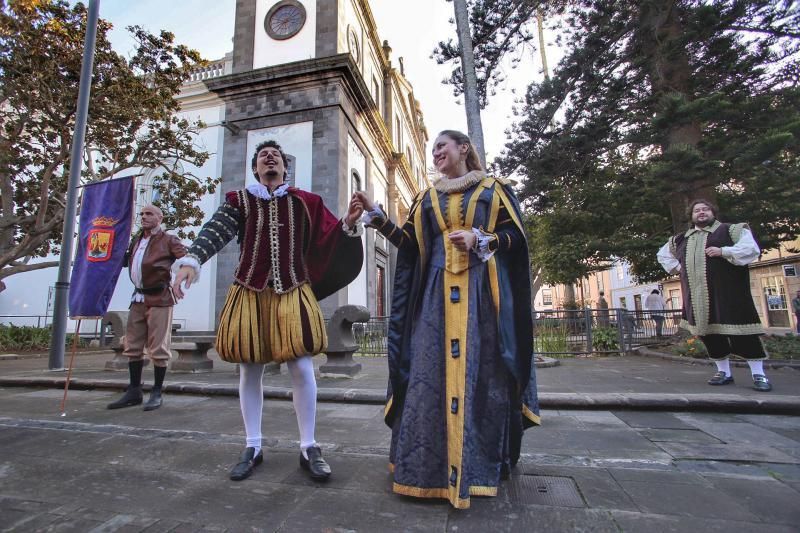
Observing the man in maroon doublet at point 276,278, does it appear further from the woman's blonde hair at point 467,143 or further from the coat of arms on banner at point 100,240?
the coat of arms on banner at point 100,240

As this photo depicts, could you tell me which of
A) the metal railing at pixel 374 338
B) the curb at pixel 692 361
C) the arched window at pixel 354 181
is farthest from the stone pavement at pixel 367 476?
the arched window at pixel 354 181

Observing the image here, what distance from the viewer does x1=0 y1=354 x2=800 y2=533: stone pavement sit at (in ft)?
5.62

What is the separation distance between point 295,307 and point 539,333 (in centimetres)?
841

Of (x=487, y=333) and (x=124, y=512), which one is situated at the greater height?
(x=487, y=333)

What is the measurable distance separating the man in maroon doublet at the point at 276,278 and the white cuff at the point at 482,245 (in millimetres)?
687

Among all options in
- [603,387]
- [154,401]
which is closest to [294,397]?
[154,401]

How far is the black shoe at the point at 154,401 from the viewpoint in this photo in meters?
3.95

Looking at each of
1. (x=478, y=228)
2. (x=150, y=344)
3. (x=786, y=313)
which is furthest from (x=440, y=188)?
(x=786, y=313)

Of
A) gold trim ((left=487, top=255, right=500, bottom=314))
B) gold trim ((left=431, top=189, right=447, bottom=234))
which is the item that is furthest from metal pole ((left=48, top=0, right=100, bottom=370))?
gold trim ((left=487, top=255, right=500, bottom=314))

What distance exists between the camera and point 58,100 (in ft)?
29.1

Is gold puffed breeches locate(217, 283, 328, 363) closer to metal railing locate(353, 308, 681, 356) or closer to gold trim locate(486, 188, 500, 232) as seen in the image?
gold trim locate(486, 188, 500, 232)

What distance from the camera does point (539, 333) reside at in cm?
965

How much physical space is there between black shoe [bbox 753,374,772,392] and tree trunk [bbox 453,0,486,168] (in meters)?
4.66

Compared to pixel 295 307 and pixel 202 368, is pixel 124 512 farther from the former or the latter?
pixel 202 368
